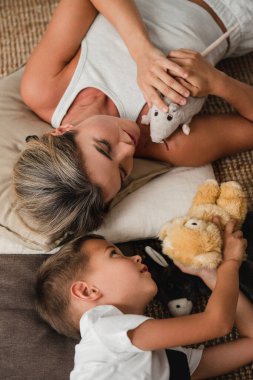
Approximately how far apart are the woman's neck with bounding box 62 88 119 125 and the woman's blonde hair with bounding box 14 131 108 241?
154mm

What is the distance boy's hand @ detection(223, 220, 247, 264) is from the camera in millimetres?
1028

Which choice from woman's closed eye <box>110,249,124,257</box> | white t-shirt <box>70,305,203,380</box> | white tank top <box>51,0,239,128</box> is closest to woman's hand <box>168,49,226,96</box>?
white tank top <box>51,0,239,128</box>

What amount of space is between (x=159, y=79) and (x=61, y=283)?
49 centimetres

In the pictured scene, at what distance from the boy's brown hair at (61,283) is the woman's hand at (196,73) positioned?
0.40 m

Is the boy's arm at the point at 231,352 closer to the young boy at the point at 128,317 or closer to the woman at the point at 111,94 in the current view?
the young boy at the point at 128,317

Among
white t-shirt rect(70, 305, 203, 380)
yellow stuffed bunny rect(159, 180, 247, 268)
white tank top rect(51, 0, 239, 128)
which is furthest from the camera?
white tank top rect(51, 0, 239, 128)

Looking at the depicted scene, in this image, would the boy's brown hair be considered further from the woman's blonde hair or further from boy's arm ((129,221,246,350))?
boy's arm ((129,221,246,350))

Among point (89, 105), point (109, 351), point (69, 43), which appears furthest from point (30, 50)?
point (109, 351)

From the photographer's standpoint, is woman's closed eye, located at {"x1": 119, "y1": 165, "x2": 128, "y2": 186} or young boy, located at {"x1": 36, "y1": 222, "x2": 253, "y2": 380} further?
woman's closed eye, located at {"x1": 119, "y1": 165, "x2": 128, "y2": 186}

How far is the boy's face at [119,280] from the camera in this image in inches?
38.6

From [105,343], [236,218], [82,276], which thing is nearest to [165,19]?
[236,218]

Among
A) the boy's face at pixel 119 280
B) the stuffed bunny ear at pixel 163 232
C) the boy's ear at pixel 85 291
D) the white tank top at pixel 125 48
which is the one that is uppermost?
the white tank top at pixel 125 48

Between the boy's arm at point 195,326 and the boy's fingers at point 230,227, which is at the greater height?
the boy's fingers at point 230,227

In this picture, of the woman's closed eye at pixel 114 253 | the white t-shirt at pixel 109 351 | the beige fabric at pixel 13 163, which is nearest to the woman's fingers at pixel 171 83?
the beige fabric at pixel 13 163
